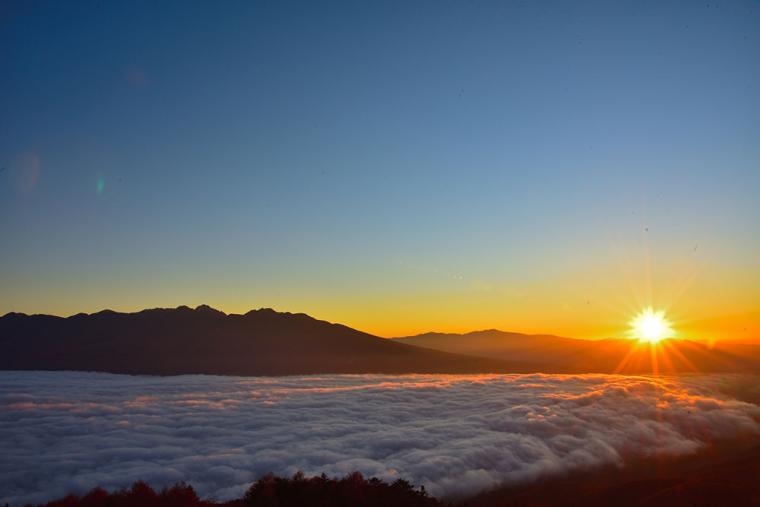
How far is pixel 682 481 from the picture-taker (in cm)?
3350

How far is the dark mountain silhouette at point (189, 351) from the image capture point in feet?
470

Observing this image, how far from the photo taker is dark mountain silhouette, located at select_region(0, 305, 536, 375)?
143 m

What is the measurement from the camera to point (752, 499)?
28203mm

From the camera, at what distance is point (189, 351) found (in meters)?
173

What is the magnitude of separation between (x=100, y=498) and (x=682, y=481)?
33171mm

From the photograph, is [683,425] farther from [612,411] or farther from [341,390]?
[341,390]

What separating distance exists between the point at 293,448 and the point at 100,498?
1796 cm

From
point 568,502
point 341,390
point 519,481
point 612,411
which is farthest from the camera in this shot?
point 341,390

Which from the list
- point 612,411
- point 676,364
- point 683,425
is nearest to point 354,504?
point 612,411

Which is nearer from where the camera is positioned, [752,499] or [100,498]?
[100,498]

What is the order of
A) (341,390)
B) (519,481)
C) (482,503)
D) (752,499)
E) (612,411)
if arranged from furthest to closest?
(341,390) < (612,411) < (519,481) < (482,503) < (752,499)

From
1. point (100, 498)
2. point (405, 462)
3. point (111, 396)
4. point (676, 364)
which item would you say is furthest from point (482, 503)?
point (676, 364)

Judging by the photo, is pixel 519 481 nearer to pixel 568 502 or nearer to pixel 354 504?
pixel 568 502

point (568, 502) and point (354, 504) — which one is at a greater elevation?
point (354, 504)
